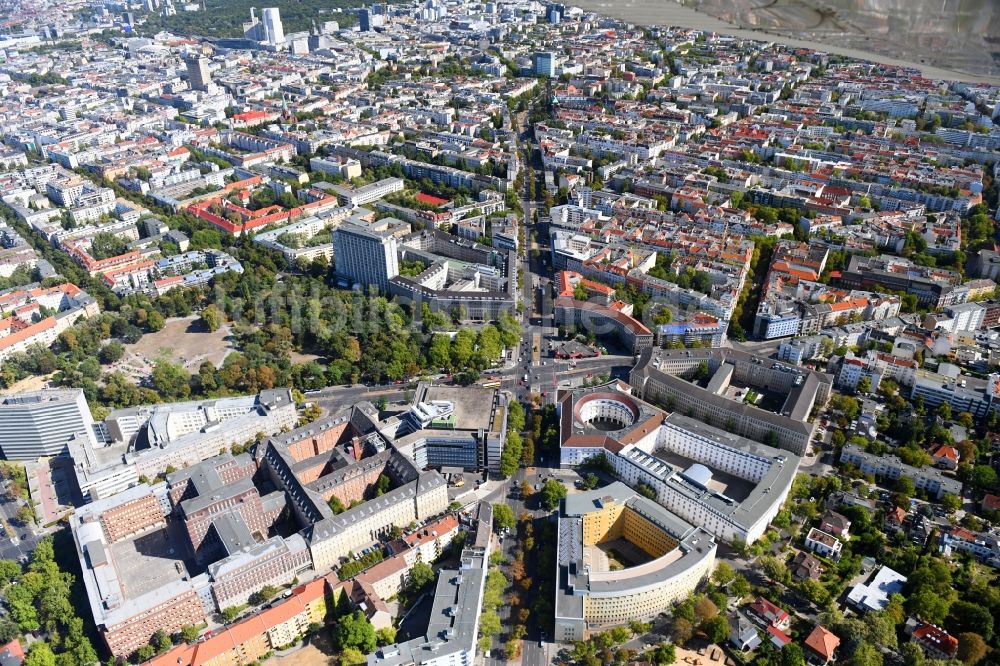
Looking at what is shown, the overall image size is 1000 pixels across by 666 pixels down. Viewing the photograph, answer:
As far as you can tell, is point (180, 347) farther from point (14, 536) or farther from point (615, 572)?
point (615, 572)

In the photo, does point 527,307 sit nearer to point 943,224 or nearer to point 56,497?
point 56,497

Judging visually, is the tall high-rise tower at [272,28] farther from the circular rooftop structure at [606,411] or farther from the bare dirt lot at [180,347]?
the circular rooftop structure at [606,411]

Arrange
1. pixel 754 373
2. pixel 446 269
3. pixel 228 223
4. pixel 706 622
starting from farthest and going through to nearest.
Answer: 1. pixel 228 223
2. pixel 446 269
3. pixel 754 373
4. pixel 706 622

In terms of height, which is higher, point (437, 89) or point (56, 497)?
point (437, 89)

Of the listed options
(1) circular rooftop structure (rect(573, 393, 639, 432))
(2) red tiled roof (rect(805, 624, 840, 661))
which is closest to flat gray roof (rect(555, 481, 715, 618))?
(2) red tiled roof (rect(805, 624, 840, 661))

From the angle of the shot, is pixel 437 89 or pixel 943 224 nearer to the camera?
pixel 943 224

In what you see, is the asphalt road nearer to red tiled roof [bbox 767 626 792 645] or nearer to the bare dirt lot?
the bare dirt lot

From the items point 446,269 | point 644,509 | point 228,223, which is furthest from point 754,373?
point 228,223
